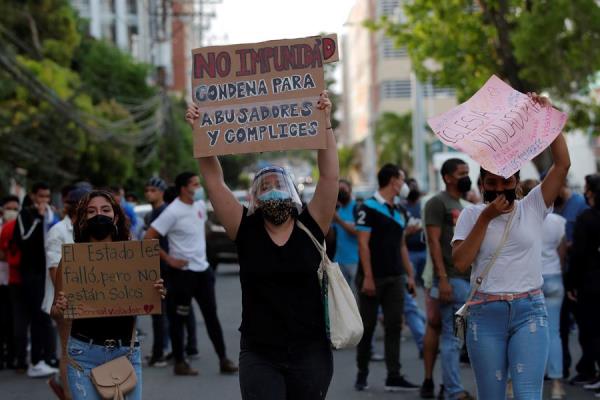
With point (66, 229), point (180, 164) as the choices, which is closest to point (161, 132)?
point (180, 164)

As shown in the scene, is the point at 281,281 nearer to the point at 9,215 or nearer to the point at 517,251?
the point at 517,251

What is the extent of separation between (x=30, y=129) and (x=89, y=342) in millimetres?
21486

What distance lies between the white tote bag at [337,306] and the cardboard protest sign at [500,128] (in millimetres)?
881

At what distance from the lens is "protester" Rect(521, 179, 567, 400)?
9.47 meters

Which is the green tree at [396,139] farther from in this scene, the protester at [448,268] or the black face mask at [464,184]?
the black face mask at [464,184]

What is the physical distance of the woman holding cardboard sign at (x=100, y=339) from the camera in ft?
19.7

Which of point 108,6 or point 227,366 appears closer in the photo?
point 227,366

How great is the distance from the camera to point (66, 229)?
925 cm

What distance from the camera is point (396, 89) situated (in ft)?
286

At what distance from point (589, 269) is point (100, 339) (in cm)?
499

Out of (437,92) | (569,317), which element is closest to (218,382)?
(569,317)

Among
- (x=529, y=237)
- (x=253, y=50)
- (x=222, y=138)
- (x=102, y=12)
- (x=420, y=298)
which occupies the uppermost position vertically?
(x=102, y=12)

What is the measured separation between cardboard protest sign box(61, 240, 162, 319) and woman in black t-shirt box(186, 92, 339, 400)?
2.74 feet

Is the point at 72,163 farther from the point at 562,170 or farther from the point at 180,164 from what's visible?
the point at 562,170
